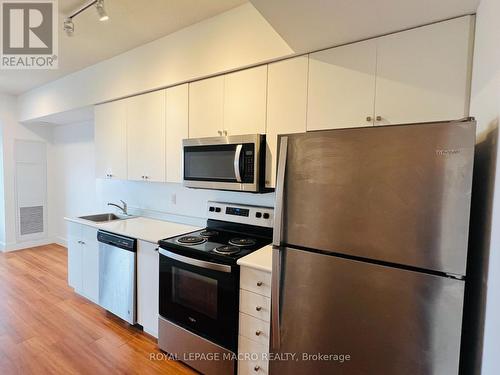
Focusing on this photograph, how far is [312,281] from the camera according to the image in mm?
1289

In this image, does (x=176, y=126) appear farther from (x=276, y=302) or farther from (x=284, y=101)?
(x=276, y=302)

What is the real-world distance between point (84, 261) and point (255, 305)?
7.38 feet

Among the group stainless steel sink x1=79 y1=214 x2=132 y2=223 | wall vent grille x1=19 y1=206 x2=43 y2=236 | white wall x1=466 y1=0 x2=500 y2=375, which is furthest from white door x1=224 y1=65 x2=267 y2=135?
wall vent grille x1=19 y1=206 x2=43 y2=236

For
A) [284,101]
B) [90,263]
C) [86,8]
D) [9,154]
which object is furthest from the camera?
[9,154]

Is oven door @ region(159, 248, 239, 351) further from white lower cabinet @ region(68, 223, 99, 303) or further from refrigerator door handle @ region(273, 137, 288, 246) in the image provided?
white lower cabinet @ region(68, 223, 99, 303)

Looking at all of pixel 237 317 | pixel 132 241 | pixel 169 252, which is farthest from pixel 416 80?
pixel 132 241

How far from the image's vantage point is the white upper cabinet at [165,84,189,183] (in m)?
2.40

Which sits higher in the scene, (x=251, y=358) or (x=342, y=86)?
(x=342, y=86)

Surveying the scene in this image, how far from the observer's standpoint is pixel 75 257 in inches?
121

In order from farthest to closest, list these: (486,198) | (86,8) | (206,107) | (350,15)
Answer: (206,107), (86,8), (350,15), (486,198)

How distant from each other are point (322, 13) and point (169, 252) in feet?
5.97

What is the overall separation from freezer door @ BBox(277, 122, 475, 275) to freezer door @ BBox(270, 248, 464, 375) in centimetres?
8

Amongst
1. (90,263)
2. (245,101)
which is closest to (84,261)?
(90,263)

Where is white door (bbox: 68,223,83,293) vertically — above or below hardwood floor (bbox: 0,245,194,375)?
above
